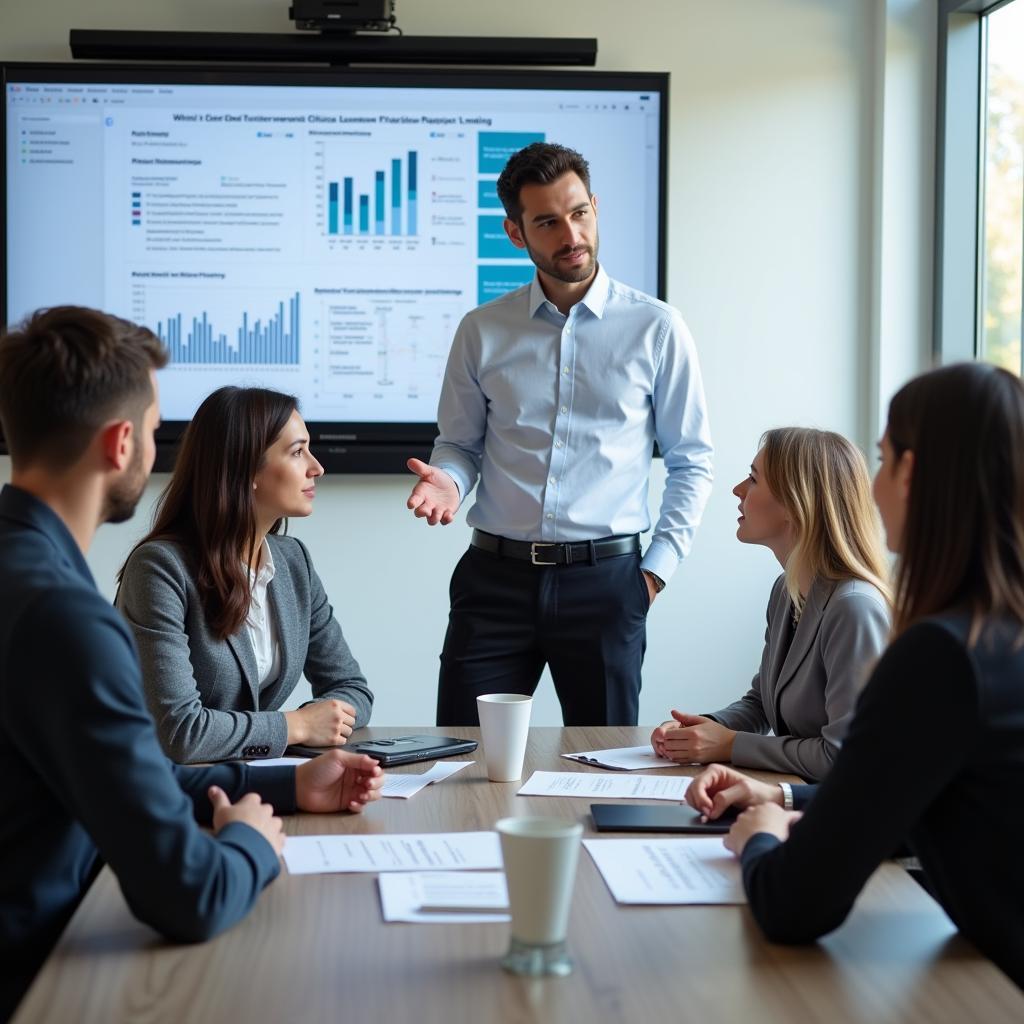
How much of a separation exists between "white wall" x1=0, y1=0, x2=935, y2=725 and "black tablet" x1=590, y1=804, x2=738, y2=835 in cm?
225

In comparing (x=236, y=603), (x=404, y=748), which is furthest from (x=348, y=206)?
(x=404, y=748)

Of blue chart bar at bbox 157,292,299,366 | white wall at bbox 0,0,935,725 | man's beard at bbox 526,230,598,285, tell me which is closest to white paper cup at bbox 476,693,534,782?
man's beard at bbox 526,230,598,285

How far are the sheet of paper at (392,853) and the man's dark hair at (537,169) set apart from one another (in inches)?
66.5

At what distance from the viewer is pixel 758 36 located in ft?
12.3

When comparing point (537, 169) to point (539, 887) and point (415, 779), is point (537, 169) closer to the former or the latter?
point (415, 779)

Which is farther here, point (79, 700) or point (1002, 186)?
point (1002, 186)

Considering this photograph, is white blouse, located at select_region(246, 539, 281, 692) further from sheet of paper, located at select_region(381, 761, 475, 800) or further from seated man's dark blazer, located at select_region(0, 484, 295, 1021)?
seated man's dark blazer, located at select_region(0, 484, 295, 1021)

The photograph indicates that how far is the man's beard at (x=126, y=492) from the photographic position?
1331mm

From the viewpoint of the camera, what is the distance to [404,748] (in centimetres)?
189

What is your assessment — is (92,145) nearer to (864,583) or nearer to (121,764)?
(864,583)

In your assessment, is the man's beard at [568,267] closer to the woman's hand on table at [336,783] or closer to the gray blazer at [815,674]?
the gray blazer at [815,674]

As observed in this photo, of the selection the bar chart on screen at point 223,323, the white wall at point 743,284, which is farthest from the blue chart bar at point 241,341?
the white wall at point 743,284

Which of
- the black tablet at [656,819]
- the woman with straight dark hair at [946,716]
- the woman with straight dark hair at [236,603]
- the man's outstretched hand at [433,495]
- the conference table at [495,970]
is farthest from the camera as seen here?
the man's outstretched hand at [433,495]

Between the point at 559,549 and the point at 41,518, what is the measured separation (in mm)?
1567
